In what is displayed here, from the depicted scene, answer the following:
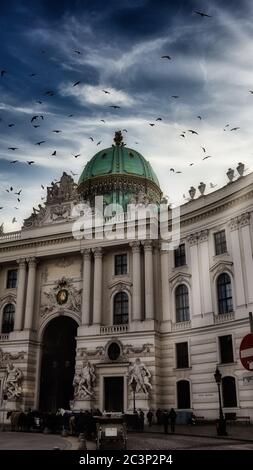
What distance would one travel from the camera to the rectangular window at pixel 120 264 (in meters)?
47.0

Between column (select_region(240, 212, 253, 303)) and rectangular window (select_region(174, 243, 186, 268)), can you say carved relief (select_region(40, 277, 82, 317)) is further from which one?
column (select_region(240, 212, 253, 303))

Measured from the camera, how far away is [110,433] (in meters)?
19.3

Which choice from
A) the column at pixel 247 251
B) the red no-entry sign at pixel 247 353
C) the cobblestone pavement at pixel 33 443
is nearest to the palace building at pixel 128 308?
the column at pixel 247 251

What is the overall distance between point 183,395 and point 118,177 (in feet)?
90.6

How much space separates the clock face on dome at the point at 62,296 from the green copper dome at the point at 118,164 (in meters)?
16.9

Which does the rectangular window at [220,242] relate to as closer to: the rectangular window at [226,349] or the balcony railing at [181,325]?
the balcony railing at [181,325]

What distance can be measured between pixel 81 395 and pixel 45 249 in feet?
50.2

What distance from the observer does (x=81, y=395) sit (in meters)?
41.2

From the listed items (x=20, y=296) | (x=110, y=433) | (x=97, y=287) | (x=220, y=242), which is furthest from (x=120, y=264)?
(x=110, y=433)

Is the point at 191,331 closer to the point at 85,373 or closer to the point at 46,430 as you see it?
the point at 85,373

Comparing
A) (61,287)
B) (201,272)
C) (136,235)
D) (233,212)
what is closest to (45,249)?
(61,287)

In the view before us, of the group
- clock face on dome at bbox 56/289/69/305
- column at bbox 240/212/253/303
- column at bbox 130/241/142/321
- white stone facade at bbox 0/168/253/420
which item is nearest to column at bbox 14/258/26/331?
white stone facade at bbox 0/168/253/420

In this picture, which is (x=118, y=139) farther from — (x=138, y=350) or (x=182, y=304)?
(x=138, y=350)

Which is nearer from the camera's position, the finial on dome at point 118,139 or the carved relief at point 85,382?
the carved relief at point 85,382
